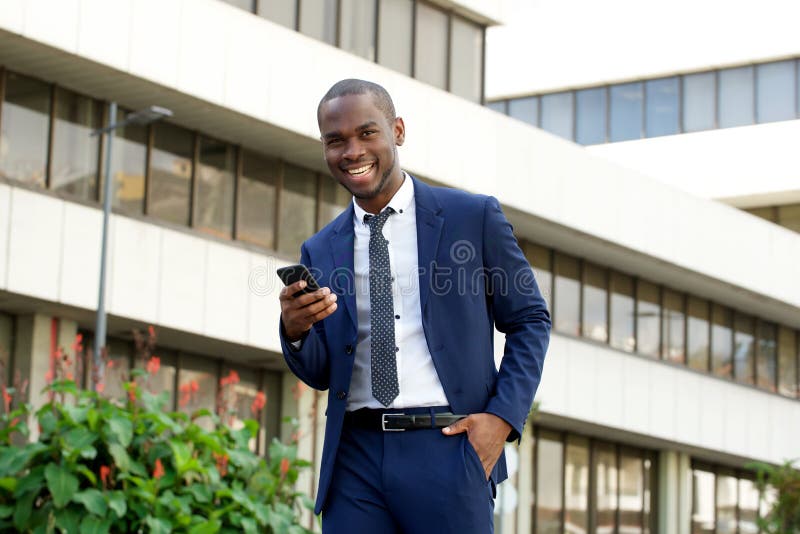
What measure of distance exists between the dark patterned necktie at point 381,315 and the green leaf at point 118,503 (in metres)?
7.47

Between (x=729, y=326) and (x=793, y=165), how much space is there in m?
4.79

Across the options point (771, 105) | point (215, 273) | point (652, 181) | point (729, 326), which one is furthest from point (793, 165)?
point (215, 273)

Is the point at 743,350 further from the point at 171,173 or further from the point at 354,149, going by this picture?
the point at 354,149

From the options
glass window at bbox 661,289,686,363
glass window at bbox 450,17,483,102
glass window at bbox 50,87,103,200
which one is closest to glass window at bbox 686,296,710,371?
glass window at bbox 661,289,686,363

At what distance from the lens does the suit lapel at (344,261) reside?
4.73 metres

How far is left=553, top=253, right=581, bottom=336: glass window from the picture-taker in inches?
1305

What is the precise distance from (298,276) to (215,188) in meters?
20.9

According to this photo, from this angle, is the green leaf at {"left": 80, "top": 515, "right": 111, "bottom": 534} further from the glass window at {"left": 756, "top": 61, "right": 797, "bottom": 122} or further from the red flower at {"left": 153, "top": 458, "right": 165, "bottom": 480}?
the glass window at {"left": 756, "top": 61, "right": 797, "bottom": 122}

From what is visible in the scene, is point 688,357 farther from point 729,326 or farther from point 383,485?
point 383,485

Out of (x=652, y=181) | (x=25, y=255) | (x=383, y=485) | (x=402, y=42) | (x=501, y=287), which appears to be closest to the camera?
(x=383, y=485)

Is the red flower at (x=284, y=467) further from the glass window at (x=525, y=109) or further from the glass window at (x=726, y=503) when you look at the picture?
the glass window at (x=525, y=109)

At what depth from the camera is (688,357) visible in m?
36.7

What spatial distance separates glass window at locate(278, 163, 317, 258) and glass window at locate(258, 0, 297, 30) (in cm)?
245

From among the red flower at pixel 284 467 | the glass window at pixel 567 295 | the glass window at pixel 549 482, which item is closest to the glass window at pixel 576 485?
the glass window at pixel 549 482
